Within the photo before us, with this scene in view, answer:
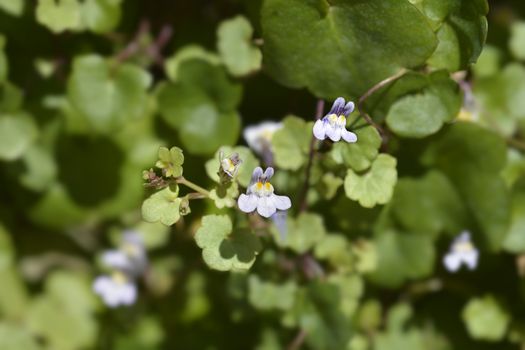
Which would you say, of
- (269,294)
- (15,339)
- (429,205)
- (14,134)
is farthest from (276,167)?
(15,339)

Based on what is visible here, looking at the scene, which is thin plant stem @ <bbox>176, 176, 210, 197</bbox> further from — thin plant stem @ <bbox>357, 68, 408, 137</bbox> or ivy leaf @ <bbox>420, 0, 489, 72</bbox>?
ivy leaf @ <bbox>420, 0, 489, 72</bbox>

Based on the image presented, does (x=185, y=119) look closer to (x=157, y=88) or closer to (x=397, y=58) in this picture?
(x=157, y=88)

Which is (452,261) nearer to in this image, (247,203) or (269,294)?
(269,294)

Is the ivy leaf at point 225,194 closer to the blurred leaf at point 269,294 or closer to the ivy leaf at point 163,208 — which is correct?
the ivy leaf at point 163,208

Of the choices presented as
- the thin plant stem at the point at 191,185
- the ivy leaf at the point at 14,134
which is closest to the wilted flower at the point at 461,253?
the thin plant stem at the point at 191,185

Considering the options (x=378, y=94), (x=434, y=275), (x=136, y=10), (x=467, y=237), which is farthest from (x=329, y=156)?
(x=136, y=10)
